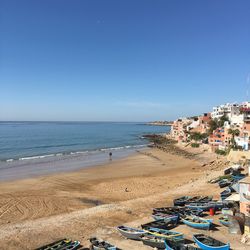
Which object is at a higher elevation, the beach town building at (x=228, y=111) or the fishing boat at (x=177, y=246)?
the beach town building at (x=228, y=111)

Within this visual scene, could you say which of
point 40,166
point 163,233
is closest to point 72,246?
point 163,233

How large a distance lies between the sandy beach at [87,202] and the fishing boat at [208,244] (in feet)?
3.84

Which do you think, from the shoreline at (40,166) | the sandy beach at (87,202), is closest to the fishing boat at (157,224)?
the sandy beach at (87,202)

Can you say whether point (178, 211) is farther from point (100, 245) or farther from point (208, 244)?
point (100, 245)

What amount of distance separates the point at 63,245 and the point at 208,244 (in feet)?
27.4

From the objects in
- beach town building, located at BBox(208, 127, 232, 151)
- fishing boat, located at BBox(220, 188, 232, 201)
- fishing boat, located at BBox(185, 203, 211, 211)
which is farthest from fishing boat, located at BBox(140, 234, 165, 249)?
beach town building, located at BBox(208, 127, 232, 151)

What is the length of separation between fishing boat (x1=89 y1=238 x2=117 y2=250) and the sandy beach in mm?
905

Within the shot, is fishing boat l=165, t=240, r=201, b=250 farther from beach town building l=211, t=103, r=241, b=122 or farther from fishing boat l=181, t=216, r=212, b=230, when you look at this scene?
beach town building l=211, t=103, r=241, b=122

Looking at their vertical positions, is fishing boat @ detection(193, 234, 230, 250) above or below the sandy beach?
above

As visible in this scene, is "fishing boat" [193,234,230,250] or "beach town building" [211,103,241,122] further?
"beach town building" [211,103,241,122]

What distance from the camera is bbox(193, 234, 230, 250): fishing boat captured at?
1444 centimetres

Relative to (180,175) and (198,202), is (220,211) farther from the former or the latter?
(180,175)

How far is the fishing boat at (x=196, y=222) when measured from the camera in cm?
1839

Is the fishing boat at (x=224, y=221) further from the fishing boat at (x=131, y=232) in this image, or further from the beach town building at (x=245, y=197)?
the fishing boat at (x=131, y=232)
